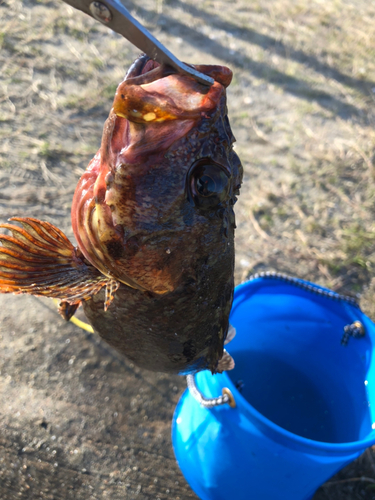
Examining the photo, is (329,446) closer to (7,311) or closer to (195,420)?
(195,420)

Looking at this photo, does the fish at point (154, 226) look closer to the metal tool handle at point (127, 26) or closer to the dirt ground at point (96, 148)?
the metal tool handle at point (127, 26)

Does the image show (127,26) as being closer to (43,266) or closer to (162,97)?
(162,97)

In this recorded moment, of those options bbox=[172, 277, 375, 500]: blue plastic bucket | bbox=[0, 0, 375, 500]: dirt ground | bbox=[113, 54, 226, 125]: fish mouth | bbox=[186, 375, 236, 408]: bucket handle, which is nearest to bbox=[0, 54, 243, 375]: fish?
bbox=[113, 54, 226, 125]: fish mouth

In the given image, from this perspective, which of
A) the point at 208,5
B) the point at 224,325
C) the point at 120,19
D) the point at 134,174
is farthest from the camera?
the point at 208,5

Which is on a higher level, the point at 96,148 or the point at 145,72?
the point at 145,72

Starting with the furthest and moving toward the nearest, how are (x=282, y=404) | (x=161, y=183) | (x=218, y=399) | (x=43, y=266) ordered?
(x=282, y=404)
(x=218, y=399)
(x=43, y=266)
(x=161, y=183)

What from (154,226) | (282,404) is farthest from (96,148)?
(154,226)

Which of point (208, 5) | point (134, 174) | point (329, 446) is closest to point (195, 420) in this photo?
point (329, 446)
